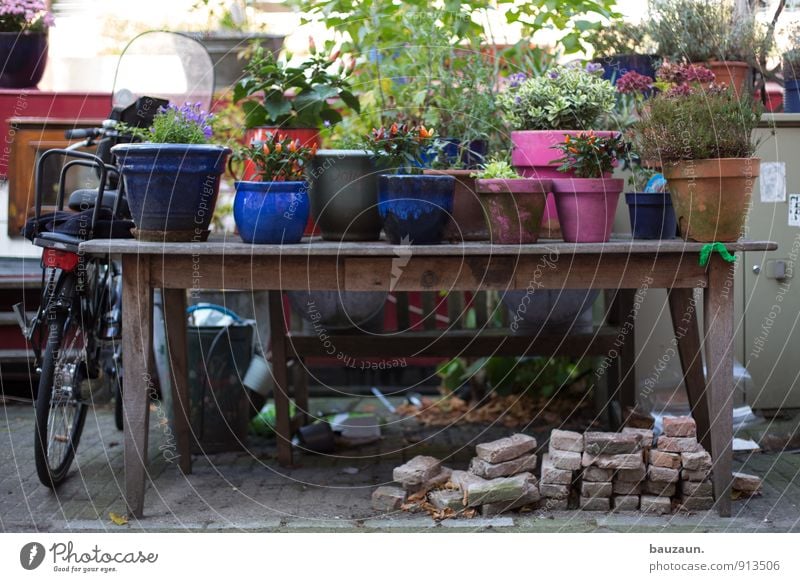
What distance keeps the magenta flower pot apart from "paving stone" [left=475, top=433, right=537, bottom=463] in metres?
0.78

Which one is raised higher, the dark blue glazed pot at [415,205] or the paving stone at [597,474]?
the dark blue glazed pot at [415,205]

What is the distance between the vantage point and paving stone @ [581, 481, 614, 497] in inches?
149

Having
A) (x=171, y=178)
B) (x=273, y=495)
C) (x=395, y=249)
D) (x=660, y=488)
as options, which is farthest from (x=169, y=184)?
(x=660, y=488)

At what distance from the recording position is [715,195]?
140 inches

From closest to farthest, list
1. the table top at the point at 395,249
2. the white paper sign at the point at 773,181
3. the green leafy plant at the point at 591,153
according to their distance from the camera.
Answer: the table top at the point at 395,249 → the green leafy plant at the point at 591,153 → the white paper sign at the point at 773,181

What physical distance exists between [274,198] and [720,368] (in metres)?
1.69

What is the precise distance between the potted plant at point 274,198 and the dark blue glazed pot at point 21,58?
249 cm

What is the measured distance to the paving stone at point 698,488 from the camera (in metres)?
3.75

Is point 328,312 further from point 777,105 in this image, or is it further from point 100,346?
point 777,105

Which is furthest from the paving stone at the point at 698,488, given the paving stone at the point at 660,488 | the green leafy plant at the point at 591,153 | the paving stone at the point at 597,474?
the green leafy plant at the point at 591,153

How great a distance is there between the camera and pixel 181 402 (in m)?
4.41

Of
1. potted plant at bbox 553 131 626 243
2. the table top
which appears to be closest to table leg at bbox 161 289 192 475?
the table top

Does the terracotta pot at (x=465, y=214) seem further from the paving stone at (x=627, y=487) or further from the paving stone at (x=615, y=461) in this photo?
the paving stone at (x=627, y=487)
